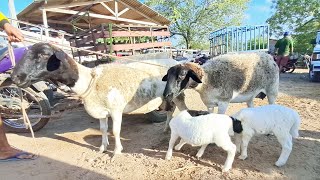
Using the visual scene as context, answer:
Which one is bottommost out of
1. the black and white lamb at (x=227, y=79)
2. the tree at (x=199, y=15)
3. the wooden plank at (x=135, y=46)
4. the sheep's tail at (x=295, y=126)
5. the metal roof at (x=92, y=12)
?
the sheep's tail at (x=295, y=126)

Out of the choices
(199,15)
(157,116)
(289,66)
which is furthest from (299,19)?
(157,116)

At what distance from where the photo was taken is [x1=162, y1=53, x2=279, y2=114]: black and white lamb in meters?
4.22

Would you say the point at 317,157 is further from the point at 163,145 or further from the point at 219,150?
the point at 163,145

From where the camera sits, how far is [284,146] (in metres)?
3.74

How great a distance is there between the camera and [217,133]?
3.57m

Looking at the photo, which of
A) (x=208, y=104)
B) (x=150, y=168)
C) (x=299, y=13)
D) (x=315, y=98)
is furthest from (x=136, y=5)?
Result: (x=299, y=13)

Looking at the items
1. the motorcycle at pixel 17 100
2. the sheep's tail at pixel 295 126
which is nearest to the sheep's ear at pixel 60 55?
the motorcycle at pixel 17 100

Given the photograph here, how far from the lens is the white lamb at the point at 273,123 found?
3697mm

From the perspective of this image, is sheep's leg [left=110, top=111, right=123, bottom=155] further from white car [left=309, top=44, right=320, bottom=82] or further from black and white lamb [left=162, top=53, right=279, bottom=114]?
white car [left=309, top=44, right=320, bottom=82]

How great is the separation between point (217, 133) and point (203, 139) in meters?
0.20

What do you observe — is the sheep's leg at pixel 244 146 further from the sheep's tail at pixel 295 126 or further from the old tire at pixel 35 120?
the old tire at pixel 35 120

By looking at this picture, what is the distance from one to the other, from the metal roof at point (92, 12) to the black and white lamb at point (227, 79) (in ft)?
31.1

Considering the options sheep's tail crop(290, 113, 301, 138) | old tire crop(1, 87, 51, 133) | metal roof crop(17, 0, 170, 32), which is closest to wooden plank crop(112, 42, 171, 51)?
old tire crop(1, 87, 51, 133)

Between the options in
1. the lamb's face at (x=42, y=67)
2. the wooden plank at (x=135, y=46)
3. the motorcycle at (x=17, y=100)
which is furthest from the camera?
the wooden plank at (x=135, y=46)
